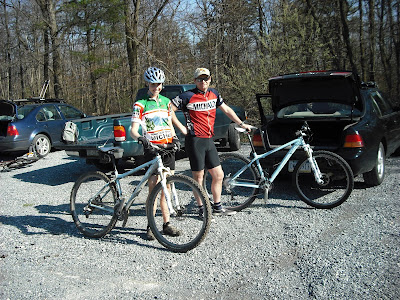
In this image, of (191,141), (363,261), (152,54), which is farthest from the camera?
(152,54)

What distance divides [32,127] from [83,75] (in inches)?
844

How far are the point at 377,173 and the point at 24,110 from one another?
Answer: 32.5 feet

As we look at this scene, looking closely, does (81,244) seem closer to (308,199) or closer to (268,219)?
(268,219)

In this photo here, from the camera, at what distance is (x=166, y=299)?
3.12 m

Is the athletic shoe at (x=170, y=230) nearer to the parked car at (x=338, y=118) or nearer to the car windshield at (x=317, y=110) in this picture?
the parked car at (x=338, y=118)

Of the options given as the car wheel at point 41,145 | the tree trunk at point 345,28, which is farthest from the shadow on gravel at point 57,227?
the tree trunk at point 345,28

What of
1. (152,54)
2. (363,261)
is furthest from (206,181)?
(152,54)

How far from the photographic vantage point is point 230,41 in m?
18.6

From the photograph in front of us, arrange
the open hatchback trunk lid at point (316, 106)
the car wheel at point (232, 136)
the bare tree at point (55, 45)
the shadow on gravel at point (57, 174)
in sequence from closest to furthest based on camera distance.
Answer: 1. the open hatchback trunk lid at point (316, 106)
2. the shadow on gravel at point (57, 174)
3. the car wheel at point (232, 136)
4. the bare tree at point (55, 45)

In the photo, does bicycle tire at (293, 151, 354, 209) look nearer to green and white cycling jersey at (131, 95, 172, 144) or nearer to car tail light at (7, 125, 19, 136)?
green and white cycling jersey at (131, 95, 172, 144)

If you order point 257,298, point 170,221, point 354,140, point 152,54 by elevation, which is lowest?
point 257,298

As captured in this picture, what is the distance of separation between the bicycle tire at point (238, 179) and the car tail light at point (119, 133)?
232cm

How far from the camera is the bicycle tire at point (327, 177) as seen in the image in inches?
196

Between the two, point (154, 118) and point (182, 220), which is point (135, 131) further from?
point (182, 220)
